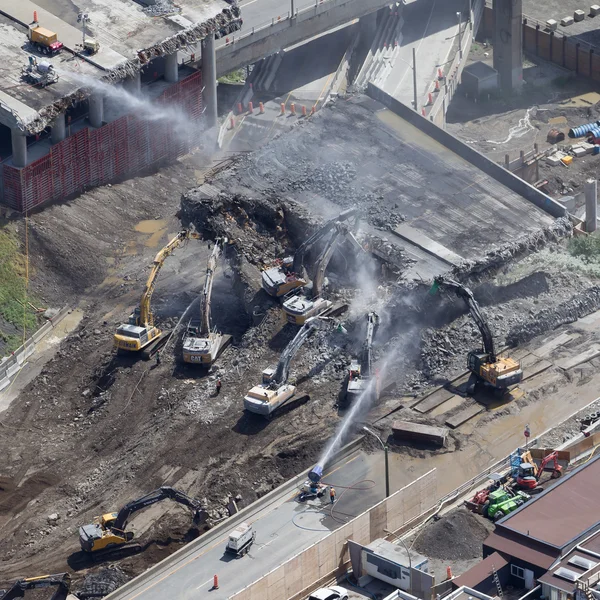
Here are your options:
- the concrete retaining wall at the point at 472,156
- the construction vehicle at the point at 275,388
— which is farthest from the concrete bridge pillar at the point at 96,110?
the construction vehicle at the point at 275,388

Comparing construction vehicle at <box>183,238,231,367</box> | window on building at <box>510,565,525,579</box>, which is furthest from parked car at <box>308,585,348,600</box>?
construction vehicle at <box>183,238,231,367</box>

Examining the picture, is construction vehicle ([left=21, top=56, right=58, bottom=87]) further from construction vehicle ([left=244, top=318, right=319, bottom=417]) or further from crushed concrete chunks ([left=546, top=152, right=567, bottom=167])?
crushed concrete chunks ([left=546, top=152, right=567, bottom=167])

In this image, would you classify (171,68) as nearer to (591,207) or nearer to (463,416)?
(591,207)

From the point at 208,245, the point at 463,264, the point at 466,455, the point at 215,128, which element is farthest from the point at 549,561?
the point at 215,128

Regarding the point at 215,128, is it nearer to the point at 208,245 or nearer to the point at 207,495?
the point at 208,245

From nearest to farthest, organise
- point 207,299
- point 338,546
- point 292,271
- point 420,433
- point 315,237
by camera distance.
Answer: point 338,546
point 420,433
point 207,299
point 315,237
point 292,271

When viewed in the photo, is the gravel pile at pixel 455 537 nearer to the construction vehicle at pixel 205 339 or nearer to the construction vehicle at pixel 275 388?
the construction vehicle at pixel 275 388

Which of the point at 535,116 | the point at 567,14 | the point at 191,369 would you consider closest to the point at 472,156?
the point at 535,116
